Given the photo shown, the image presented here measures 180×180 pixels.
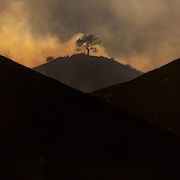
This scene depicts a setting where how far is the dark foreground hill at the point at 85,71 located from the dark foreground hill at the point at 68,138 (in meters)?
118

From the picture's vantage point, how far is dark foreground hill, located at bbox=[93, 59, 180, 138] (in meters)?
29.8

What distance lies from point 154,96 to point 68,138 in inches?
779

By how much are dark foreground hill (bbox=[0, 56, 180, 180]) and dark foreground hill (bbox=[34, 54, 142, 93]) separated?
386ft

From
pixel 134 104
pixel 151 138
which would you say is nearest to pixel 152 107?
pixel 134 104

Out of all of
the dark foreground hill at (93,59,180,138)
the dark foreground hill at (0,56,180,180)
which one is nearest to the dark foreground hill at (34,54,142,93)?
the dark foreground hill at (93,59,180,138)

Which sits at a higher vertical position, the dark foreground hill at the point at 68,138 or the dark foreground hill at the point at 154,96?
the dark foreground hill at the point at 154,96

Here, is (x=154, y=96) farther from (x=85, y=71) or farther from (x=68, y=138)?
(x=85, y=71)

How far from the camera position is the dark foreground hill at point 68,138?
41.2ft

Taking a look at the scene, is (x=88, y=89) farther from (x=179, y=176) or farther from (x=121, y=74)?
(x=179, y=176)

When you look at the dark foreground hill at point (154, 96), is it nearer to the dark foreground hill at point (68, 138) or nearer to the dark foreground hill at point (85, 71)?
the dark foreground hill at point (68, 138)

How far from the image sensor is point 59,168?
1270 cm

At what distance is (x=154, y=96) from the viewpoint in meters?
32.6

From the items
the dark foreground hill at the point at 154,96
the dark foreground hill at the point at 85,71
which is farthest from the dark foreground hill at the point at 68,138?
the dark foreground hill at the point at 85,71

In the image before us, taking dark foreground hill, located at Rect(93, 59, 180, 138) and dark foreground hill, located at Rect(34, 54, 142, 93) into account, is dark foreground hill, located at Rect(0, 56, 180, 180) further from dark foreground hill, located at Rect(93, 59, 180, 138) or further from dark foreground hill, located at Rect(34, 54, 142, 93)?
dark foreground hill, located at Rect(34, 54, 142, 93)
